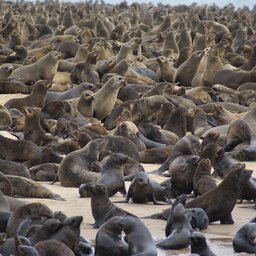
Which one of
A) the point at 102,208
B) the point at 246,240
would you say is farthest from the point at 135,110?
the point at 246,240

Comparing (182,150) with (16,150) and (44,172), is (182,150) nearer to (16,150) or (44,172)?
(44,172)


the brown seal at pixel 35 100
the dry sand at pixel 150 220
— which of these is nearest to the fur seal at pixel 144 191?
the dry sand at pixel 150 220

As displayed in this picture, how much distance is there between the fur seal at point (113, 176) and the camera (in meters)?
10.0

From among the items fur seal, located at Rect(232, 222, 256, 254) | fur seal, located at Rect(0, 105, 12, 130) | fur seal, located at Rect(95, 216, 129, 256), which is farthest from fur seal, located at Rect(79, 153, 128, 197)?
fur seal, located at Rect(0, 105, 12, 130)

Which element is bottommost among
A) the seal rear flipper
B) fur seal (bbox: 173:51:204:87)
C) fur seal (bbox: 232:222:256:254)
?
fur seal (bbox: 173:51:204:87)

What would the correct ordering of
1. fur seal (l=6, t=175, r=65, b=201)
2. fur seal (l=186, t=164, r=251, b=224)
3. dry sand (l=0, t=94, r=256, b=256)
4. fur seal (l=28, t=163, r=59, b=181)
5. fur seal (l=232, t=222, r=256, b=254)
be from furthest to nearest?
fur seal (l=28, t=163, r=59, b=181) → fur seal (l=6, t=175, r=65, b=201) → fur seal (l=186, t=164, r=251, b=224) → dry sand (l=0, t=94, r=256, b=256) → fur seal (l=232, t=222, r=256, b=254)

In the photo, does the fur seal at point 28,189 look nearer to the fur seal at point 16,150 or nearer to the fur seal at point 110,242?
the fur seal at point 16,150

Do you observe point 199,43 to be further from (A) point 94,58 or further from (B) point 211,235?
(B) point 211,235

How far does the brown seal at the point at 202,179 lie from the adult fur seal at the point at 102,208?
1.37 metres

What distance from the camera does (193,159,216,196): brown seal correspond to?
9641 millimetres

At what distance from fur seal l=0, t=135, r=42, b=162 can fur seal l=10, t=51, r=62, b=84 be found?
6.79 metres

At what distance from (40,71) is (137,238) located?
1168cm

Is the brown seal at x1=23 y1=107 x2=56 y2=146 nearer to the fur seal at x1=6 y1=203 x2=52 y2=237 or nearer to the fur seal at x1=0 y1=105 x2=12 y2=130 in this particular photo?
the fur seal at x1=0 y1=105 x2=12 y2=130

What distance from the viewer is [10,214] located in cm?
797
